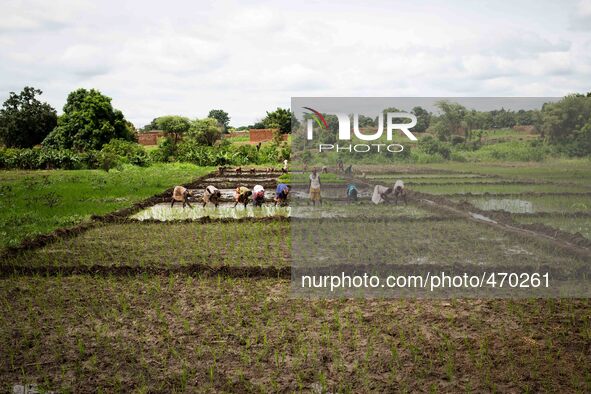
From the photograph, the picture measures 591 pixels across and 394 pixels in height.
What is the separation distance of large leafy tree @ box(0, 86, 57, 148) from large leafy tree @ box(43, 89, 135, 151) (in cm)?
444

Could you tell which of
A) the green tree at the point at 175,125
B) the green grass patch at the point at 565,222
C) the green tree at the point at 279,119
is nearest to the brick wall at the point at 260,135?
the green tree at the point at 279,119

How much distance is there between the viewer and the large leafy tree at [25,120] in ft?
131

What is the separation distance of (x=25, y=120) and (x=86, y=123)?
7.36 m

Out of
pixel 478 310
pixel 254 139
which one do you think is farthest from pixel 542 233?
pixel 254 139

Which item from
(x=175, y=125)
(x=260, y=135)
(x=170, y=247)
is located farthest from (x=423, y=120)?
(x=175, y=125)

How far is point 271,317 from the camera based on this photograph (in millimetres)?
5898

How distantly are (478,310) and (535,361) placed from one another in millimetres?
1300

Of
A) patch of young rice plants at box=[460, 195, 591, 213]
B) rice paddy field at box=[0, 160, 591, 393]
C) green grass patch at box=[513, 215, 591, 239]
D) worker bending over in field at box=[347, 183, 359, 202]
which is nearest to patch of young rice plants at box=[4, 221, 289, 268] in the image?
rice paddy field at box=[0, 160, 591, 393]

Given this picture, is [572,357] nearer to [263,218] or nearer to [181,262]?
[181,262]

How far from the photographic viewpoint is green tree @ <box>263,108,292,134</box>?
44.7 metres

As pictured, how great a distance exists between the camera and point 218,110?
73625 millimetres

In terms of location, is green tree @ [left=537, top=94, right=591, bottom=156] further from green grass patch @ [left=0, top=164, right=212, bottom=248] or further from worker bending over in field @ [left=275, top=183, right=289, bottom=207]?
green grass patch @ [left=0, top=164, right=212, bottom=248]

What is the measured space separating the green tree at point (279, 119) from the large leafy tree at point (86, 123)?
13.1 m

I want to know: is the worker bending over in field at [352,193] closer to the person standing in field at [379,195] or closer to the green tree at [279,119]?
the person standing in field at [379,195]
